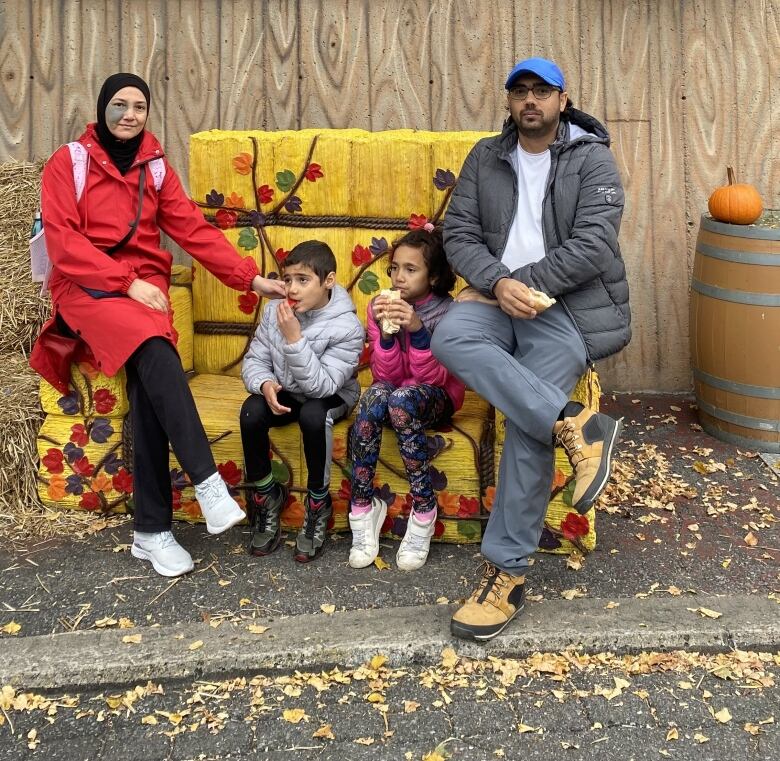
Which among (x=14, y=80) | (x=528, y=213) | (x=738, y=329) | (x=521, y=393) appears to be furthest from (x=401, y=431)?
(x=14, y=80)

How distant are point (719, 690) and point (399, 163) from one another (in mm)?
2361

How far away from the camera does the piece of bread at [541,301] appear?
10.4 feet

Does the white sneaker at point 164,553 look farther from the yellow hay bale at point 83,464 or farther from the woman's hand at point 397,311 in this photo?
the woman's hand at point 397,311

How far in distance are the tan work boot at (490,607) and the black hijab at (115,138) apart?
2.01 meters

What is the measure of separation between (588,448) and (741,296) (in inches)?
69.2

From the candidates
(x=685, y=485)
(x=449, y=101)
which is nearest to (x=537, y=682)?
(x=685, y=485)

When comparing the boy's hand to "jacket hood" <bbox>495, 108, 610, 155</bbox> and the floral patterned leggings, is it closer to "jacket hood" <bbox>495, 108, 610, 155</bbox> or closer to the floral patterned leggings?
the floral patterned leggings

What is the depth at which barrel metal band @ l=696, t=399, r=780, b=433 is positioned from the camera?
174 inches

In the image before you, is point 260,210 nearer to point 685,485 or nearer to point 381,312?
point 381,312

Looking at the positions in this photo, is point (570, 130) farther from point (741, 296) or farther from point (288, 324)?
point (741, 296)

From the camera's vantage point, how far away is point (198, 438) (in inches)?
132

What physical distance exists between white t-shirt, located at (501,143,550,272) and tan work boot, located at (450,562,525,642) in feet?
3.51

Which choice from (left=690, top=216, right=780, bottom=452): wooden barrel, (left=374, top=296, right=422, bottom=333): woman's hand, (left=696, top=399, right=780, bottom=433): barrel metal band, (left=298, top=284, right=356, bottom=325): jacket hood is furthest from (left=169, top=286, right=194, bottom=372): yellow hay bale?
(left=696, top=399, right=780, bottom=433): barrel metal band

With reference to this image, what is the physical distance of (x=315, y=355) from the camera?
135 inches
